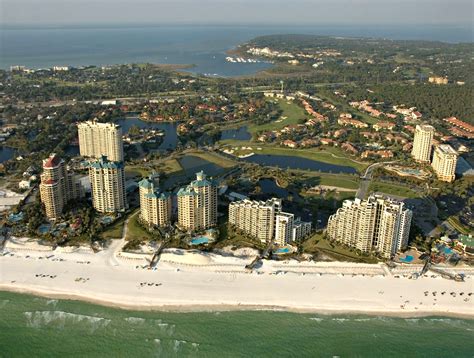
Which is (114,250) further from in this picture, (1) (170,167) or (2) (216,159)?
(2) (216,159)

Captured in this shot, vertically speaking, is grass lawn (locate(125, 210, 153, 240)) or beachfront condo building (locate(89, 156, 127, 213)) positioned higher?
beachfront condo building (locate(89, 156, 127, 213))

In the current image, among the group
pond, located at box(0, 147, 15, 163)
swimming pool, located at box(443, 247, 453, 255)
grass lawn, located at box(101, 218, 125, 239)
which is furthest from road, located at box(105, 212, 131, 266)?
pond, located at box(0, 147, 15, 163)

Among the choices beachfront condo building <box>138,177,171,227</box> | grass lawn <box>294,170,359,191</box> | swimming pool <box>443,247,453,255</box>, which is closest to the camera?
swimming pool <box>443,247,453,255</box>

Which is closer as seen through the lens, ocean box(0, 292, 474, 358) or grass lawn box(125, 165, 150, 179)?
ocean box(0, 292, 474, 358)

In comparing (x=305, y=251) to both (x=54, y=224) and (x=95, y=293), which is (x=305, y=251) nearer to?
(x=95, y=293)

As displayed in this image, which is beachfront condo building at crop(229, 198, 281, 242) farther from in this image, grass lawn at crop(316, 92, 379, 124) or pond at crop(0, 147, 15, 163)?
grass lawn at crop(316, 92, 379, 124)

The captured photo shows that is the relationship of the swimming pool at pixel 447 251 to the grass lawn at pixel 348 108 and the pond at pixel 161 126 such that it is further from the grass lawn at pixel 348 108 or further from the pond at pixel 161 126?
the grass lawn at pixel 348 108

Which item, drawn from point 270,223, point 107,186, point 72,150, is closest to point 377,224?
point 270,223
